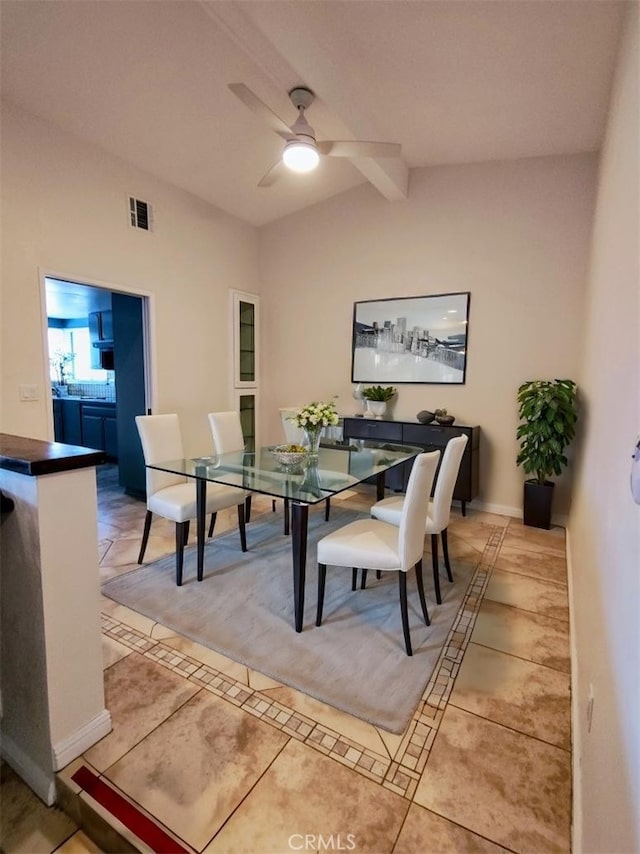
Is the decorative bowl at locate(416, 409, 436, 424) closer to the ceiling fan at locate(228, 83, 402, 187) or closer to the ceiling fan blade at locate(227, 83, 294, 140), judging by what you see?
the ceiling fan at locate(228, 83, 402, 187)

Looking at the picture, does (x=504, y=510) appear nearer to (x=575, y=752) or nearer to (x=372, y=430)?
(x=372, y=430)

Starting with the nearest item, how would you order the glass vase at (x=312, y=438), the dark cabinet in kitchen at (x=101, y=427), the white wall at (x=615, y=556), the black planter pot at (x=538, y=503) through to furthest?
1. the white wall at (x=615, y=556)
2. the glass vase at (x=312, y=438)
3. the black planter pot at (x=538, y=503)
4. the dark cabinet in kitchen at (x=101, y=427)

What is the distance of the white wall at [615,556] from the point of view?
2.89 ft

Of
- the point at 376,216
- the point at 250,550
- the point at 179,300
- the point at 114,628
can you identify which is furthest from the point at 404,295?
the point at 114,628

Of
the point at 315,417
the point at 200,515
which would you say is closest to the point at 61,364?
the point at 200,515

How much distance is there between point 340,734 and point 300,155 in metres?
2.90

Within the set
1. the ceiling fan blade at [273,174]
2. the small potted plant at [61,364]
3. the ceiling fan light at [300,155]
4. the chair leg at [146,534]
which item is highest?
the ceiling fan blade at [273,174]

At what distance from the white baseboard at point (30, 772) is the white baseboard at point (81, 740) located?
0.05 m

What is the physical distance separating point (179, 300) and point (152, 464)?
2.06 meters

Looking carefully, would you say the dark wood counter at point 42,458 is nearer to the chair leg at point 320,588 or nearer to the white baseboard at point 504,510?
the chair leg at point 320,588

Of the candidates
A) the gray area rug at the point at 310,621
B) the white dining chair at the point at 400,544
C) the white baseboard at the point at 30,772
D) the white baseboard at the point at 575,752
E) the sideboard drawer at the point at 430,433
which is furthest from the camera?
the sideboard drawer at the point at 430,433

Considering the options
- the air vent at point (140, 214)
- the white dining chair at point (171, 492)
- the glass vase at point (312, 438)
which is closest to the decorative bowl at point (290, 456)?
the glass vase at point (312, 438)

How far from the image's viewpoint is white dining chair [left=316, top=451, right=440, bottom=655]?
6.48 feet

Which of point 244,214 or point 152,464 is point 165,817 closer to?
point 152,464
